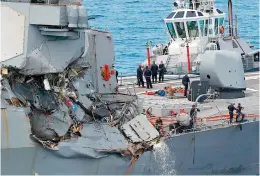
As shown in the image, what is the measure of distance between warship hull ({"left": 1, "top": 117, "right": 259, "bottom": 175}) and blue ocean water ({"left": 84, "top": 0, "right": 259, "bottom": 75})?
3282 cm

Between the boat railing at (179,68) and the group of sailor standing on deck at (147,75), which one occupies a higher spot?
the boat railing at (179,68)

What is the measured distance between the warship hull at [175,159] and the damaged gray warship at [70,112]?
0.09 feet

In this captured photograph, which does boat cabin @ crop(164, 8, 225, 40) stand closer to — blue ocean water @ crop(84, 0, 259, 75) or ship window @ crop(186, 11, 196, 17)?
ship window @ crop(186, 11, 196, 17)

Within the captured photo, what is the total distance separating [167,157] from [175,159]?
44cm

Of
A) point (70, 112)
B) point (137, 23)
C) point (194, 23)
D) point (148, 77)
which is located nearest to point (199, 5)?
point (194, 23)

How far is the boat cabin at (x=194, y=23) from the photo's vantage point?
39.5 m

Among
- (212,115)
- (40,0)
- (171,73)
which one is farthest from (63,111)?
(171,73)

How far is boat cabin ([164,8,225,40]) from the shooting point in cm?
3947

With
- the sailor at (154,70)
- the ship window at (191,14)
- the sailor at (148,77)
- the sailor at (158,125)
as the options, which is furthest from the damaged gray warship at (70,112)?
the ship window at (191,14)

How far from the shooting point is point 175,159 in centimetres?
2216

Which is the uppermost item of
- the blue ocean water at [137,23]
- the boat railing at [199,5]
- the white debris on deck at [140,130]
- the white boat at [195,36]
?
the blue ocean water at [137,23]

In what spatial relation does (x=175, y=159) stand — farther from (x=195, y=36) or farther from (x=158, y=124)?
(x=195, y=36)

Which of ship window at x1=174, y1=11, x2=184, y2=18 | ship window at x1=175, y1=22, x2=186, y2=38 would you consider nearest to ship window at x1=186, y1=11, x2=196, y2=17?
ship window at x1=174, y1=11, x2=184, y2=18

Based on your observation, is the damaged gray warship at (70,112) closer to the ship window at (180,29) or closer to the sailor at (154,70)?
the sailor at (154,70)
